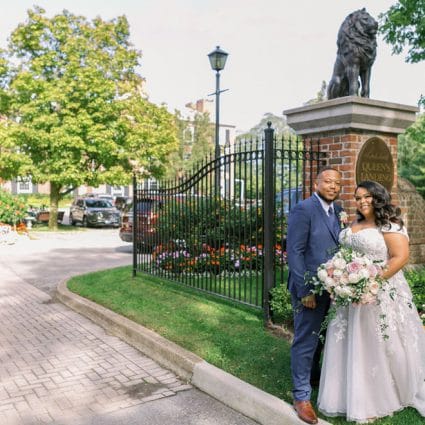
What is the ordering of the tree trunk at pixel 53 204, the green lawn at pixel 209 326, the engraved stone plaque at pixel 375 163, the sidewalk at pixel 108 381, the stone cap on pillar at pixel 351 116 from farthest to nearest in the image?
the tree trunk at pixel 53 204, the engraved stone plaque at pixel 375 163, the stone cap on pillar at pixel 351 116, the green lawn at pixel 209 326, the sidewalk at pixel 108 381

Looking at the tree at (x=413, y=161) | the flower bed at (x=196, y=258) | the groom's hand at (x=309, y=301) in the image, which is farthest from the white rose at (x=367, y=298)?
the tree at (x=413, y=161)

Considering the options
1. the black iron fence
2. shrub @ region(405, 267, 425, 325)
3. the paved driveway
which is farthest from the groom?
the black iron fence

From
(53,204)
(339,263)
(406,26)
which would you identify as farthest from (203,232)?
(53,204)

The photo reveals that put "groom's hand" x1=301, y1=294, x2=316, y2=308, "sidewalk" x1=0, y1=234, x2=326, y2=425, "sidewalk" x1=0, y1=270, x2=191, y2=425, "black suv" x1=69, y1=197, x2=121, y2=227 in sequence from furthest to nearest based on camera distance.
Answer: "black suv" x1=69, y1=197, x2=121, y2=227, "sidewalk" x1=0, y1=270, x2=191, y2=425, "sidewalk" x1=0, y1=234, x2=326, y2=425, "groom's hand" x1=301, y1=294, x2=316, y2=308

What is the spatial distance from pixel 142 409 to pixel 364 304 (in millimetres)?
2079

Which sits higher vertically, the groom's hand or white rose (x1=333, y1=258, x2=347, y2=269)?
white rose (x1=333, y1=258, x2=347, y2=269)

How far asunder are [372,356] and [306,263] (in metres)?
0.81

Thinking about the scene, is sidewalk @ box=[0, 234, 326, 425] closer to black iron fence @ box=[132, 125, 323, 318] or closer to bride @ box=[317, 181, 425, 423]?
bride @ box=[317, 181, 425, 423]

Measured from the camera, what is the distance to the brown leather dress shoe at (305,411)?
361cm

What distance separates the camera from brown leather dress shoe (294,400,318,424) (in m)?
3.61

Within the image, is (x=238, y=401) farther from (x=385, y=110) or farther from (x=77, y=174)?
(x=77, y=174)

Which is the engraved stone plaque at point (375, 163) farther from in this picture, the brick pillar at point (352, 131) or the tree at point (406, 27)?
the tree at point (406, 27)

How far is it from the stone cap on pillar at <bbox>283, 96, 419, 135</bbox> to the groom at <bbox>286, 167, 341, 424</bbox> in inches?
86.0

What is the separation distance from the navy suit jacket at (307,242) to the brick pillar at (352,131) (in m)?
2.08
